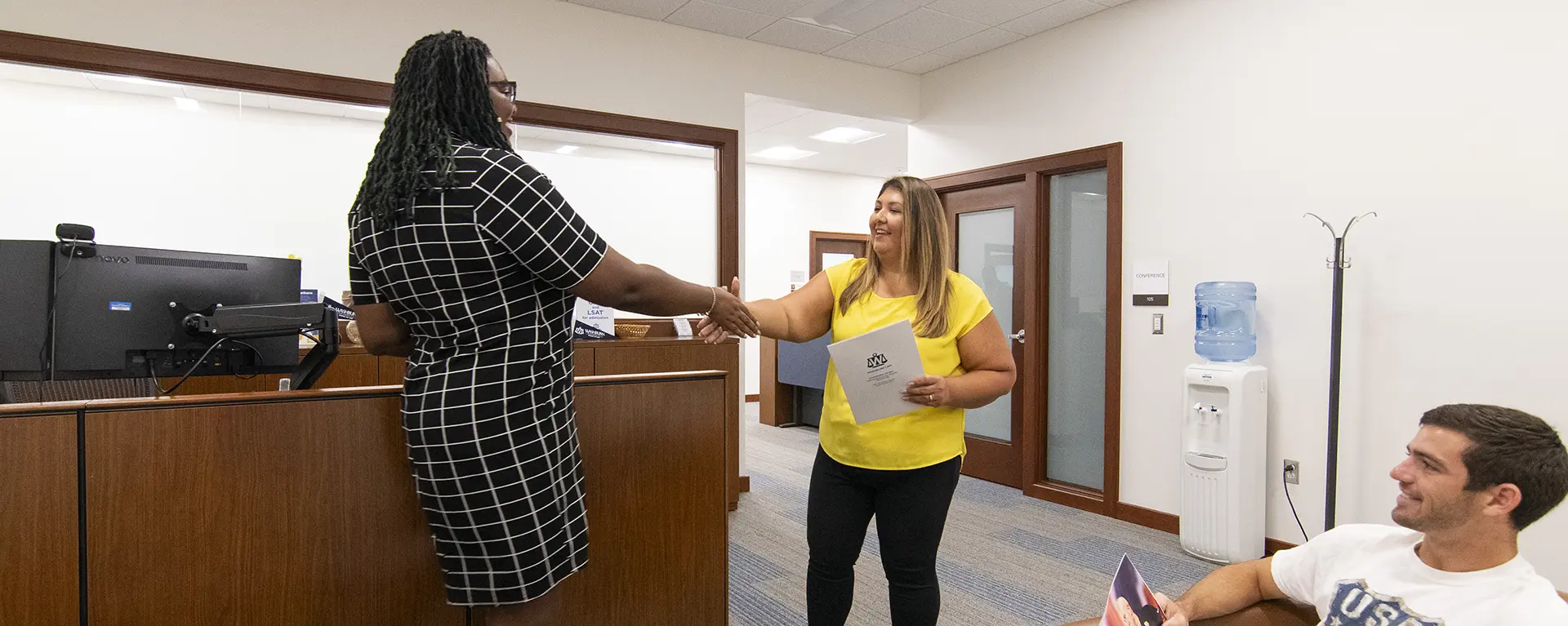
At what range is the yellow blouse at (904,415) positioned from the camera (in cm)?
178

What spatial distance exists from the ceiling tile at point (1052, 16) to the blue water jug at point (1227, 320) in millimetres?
1554

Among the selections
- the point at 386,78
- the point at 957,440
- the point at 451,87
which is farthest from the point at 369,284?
the point at 386,78

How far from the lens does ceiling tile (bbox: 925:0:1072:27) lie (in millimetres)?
4164

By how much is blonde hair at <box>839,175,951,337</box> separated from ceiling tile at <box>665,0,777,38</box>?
107 inches

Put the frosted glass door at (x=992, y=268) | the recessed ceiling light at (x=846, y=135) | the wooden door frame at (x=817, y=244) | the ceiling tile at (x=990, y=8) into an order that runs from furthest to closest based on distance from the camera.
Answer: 1. the wooden door frame at (x=817, y=244)
2. the recessed ceiling light at (x=846, y=135)
3. the frosted glass door at (x=992, y=268)
4. the ceiling tile at (x=990, y=8)

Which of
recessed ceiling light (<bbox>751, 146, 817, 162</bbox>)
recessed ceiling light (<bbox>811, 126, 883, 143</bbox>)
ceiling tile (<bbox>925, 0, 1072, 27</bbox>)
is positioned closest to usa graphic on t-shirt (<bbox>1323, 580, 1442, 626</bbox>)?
ceiling tile (<bbox>925, 0, 1072, 27</bbox>)

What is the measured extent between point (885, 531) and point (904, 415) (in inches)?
10.4

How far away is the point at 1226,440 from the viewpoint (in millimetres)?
3510

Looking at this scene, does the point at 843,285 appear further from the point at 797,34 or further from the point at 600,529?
the point at 797,34

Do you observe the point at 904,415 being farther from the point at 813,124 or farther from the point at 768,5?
the point at 813,124

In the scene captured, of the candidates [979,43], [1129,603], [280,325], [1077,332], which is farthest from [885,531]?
[979,43]

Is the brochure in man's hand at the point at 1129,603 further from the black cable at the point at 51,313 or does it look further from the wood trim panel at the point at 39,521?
the black cable at the point at 51,313

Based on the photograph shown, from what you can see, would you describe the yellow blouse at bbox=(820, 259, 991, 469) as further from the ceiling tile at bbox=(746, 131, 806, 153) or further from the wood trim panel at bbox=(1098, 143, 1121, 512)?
the ceiling tile at bbox=(746, 131, 806, 153)

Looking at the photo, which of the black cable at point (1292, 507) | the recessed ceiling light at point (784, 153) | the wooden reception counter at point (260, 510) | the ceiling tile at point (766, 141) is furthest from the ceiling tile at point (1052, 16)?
the recessed ceiling light at point (784, 153)
